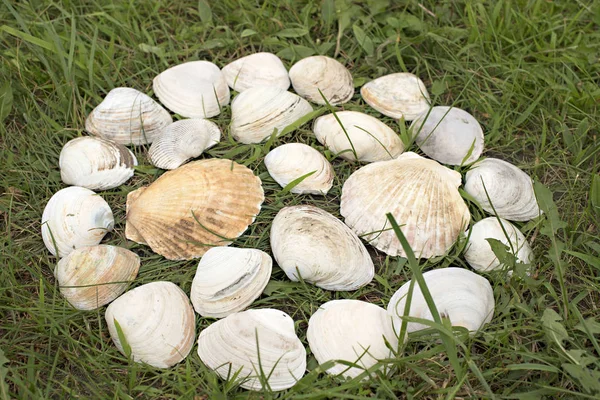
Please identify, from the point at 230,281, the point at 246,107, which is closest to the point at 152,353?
the point at 230,281

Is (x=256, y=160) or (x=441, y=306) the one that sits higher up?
(x=256, y=160)

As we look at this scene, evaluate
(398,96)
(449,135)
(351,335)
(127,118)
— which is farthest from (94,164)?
(449,135)

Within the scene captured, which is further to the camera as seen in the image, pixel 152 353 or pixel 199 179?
pixel 199 179

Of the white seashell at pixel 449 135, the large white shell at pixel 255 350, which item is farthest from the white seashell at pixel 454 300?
the white seashell at pixel 449 135

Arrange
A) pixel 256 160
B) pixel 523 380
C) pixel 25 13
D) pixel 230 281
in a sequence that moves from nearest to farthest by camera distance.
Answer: pixel 523 380 → pixel 230 281 → pixel 256 160 → pixel 25 13

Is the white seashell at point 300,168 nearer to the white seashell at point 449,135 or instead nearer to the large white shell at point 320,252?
the large white shell at point 320,252

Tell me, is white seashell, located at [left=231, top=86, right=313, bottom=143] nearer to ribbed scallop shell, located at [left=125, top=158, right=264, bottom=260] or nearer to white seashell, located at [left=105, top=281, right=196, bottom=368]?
ribbed scallop shell, located at [left=125, top=158, right=264, bottom=260]

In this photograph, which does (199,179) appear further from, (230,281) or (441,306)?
(441,306)
